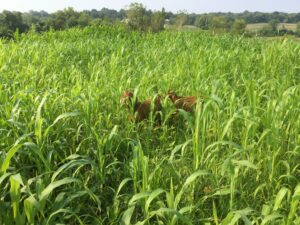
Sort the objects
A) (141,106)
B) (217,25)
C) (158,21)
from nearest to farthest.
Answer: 1. (141,106)
2. (217,25)
3. (158,21)

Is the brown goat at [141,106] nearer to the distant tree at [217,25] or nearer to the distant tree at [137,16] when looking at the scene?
the distant tree at [217,25]

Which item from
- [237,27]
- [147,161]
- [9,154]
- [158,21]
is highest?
[158,21]

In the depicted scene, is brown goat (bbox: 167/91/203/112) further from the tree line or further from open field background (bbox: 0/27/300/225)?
the tree line

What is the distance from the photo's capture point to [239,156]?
6.78ft

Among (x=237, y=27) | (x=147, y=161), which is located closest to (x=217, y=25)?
(x=237, y=27)

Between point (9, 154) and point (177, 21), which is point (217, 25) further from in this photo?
point (9, 154)

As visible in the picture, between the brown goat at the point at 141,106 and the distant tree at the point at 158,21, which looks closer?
the brown goat at the point at 141,106

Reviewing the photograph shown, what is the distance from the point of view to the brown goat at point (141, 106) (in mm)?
2521

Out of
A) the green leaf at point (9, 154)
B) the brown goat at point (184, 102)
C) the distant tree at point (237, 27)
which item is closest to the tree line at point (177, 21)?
the distant tree at point (237, 27)

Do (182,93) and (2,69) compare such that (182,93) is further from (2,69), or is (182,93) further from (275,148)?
(2,69)

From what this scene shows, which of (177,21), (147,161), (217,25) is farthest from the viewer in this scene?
(177,21)

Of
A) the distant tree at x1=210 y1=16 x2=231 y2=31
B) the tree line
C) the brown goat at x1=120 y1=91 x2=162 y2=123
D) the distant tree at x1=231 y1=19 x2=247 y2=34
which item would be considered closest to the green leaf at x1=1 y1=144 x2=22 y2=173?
the brown goat at x1=120 y1=91 x2=162 y2=123

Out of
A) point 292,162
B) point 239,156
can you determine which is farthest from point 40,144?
point 292,162

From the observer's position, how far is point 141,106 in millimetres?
2539
